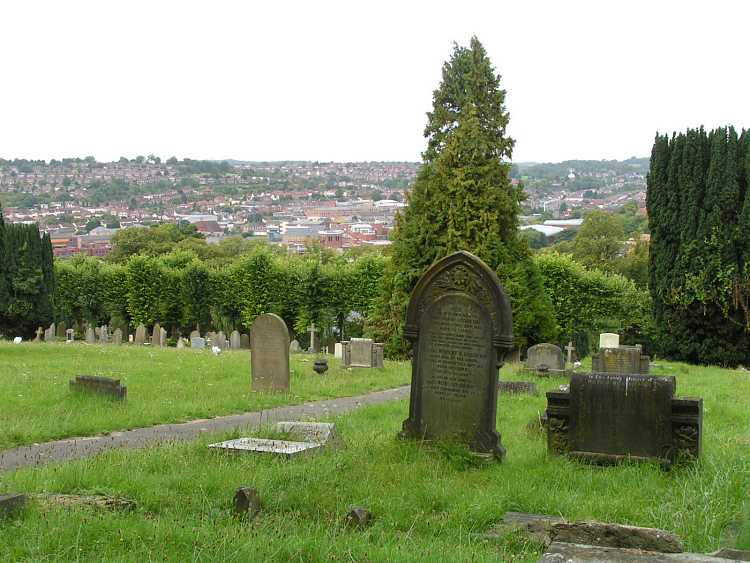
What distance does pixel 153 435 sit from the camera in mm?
12797

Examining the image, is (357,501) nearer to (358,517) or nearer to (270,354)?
(358,517)

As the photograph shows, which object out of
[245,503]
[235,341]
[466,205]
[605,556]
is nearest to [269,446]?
[245,503]

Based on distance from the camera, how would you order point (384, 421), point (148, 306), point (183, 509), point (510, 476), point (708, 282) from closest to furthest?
point (183, 509) < point (510, 476) < point (384, 421) < point (708, 282) < point (148, 306)

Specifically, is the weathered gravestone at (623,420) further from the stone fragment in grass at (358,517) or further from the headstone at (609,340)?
the headstone at (609,340)

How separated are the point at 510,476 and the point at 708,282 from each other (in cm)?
2427

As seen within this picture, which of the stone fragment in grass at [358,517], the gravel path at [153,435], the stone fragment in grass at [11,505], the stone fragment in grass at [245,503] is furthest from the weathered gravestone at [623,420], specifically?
the stone fragment in grass at [11,505]

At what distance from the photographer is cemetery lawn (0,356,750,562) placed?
612 cm

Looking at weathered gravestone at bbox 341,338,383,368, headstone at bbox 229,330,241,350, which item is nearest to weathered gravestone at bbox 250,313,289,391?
weathered gravestone at bbox 341,338,383,368

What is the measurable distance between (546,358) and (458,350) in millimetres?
13591

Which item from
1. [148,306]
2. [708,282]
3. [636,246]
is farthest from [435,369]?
[636,246]

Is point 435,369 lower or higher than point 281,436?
higher

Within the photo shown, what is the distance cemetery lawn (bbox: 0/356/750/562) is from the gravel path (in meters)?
1.31

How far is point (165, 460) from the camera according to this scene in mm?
9422

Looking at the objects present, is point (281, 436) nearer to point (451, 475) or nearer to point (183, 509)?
point (451, 475)
